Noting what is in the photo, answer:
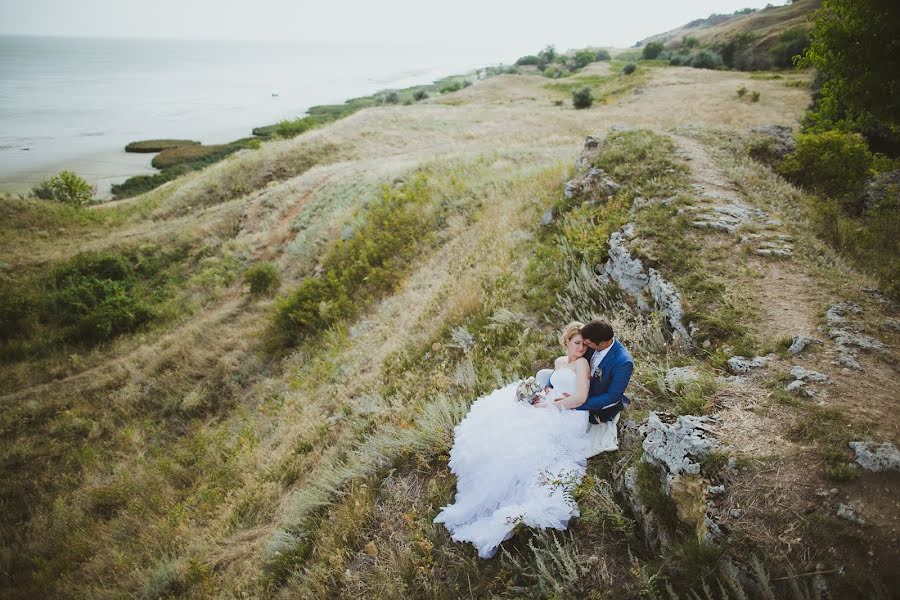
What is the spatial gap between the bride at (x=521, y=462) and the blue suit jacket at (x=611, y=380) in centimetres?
12

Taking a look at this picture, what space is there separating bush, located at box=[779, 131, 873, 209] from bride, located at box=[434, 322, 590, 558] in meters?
10.5

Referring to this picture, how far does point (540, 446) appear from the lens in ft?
13.6

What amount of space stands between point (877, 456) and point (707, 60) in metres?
69.2

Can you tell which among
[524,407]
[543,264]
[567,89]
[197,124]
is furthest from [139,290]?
[197,124]

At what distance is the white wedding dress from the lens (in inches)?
143

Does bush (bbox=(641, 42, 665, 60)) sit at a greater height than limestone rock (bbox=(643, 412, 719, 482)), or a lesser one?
greater

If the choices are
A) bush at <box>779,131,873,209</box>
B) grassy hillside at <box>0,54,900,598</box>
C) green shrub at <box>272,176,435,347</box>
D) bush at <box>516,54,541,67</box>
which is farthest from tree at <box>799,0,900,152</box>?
bush at <box>516,54,541,67</box>

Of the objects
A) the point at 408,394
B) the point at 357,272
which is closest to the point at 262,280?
the point at 357,272

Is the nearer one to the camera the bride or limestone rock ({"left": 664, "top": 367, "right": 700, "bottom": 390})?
the bride

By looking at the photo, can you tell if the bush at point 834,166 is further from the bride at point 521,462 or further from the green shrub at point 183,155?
the green shrub at point 183,155

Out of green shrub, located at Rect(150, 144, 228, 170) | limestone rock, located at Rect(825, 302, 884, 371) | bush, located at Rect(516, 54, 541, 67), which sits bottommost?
limestone rock, located at Rect(825, 302, 884, 371)

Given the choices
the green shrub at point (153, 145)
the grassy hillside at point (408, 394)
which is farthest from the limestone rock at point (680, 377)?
the green shrub at point (153, 145)

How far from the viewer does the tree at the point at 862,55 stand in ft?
20.2

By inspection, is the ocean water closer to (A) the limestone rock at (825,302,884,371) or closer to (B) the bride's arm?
(B) the bride's arm
